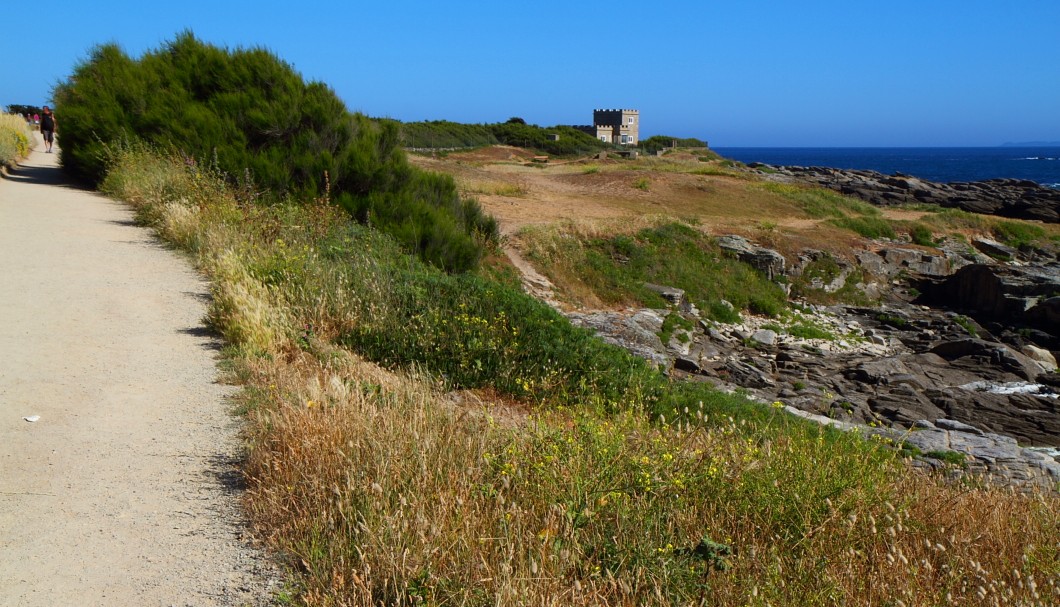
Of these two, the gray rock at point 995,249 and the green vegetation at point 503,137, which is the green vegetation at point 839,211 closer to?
the gray rock at point 995,249

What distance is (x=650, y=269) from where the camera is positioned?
20844 millimetres

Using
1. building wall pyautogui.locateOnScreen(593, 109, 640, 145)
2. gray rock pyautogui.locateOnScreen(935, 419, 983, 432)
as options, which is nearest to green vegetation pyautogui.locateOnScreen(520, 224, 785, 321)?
gray rock pyautogui.locateOnScreen(935, 419, 983, 432)

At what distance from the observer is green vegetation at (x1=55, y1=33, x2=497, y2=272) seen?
49.1 feet

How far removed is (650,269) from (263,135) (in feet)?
32.2

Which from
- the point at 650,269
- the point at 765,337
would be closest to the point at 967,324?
the point at 765,337

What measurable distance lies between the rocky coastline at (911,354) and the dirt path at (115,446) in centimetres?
523

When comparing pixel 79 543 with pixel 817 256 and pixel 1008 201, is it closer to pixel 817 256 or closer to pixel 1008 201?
pixel 817 256

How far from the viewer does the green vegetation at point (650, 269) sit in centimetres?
1925

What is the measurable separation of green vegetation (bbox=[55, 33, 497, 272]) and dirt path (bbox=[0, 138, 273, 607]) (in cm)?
594

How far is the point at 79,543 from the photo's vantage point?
3.70 metres

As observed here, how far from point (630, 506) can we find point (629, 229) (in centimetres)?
1936

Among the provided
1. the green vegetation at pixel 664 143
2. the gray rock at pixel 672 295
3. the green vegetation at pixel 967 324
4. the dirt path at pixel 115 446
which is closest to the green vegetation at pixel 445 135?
the green vegetation at pixel 664 143

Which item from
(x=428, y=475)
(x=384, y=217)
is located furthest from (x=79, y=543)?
(x=384, y=217)

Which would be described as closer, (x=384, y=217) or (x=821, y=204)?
(x=384, y=217)
